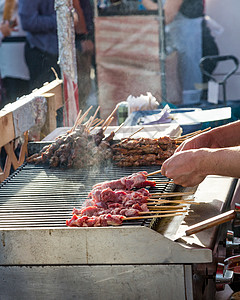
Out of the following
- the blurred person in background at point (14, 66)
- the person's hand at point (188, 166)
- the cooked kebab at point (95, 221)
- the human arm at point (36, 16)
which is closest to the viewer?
the cooked kebab at point (95, 221)

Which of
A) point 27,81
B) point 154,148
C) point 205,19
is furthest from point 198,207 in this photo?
point 205,19

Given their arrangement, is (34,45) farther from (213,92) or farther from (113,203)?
(113,203)

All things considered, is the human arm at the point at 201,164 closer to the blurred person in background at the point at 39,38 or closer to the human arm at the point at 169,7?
the blurred person in background at the point at 39,38

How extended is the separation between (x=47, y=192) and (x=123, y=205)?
24.0 inches

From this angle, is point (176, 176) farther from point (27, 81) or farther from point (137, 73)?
point (27, 81)

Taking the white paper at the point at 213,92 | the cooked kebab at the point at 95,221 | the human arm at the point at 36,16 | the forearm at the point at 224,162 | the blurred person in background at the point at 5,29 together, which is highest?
the human arm at the point at 36,16

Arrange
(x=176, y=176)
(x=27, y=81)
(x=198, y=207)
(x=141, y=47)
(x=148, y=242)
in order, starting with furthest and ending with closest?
(x=27, y=81) < (x=141, y=47) < (x=198, y=207) < (x=176, y=176) < (x=148, y=242)

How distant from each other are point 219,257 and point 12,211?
121 centimetres

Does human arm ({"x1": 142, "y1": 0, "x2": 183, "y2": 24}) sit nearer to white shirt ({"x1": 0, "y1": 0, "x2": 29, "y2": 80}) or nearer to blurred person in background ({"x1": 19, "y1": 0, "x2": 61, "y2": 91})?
blurred person in background ({"x1": 19, "y1": 0, "x2": 61, "y2": 91})

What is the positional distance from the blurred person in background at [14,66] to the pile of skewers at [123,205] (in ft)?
19.8

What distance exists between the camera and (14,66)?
360 inches

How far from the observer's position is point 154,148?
397 cm

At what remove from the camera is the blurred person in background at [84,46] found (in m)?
8.34

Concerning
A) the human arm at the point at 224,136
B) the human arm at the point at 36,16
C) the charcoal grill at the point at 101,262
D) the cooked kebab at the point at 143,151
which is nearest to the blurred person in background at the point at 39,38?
the human arm at the point at 36,16
